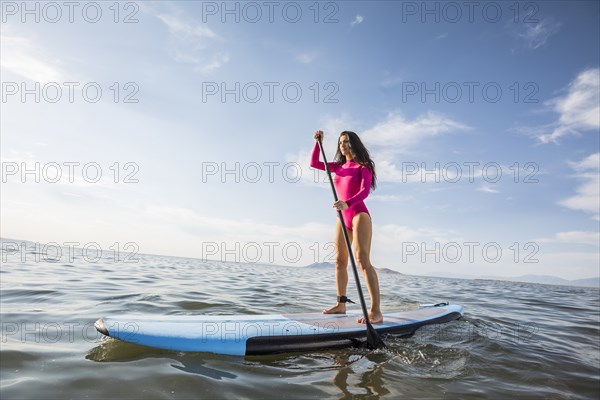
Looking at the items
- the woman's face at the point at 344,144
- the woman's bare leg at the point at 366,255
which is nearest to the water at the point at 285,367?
the woman's bare leg at the point at 366,255

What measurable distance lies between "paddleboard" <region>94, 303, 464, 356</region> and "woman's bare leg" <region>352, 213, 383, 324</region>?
0.64 ft

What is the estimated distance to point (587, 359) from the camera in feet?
→ 13.4

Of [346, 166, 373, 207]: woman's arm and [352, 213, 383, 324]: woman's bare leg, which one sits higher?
[346, 166, 373, 207]: woman's arm

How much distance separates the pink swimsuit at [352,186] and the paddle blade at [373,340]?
57.6 inches

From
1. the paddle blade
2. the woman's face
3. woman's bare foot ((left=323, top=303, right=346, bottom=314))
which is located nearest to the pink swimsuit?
the woman's face

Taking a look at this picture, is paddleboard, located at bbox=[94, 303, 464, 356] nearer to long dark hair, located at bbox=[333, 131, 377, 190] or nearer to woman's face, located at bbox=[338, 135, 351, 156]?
long dark hair, located at bbox=[333, 131, 377, 190]

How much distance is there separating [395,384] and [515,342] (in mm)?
2944

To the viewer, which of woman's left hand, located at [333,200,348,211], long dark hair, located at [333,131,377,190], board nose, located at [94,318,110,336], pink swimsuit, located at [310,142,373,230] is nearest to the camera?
board nose, located at [94,318,110,336]

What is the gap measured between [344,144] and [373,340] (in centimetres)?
274

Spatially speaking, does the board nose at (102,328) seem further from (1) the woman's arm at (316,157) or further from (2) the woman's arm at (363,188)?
(1) the woman's arm at (316,157)

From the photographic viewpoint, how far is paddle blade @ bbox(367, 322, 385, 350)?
3938mm

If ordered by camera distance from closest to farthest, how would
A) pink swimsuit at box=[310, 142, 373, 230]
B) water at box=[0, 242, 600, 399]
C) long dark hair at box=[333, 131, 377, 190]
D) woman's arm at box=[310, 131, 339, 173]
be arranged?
water at box=[0, 242, 600, 399]
pink swimsuit at box=[310, 142, 373, 230]
long dark hair at box=[333, 131, 377, 190]
woman's arm at box=[310, 131, 339, 173]

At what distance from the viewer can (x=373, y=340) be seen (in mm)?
3961

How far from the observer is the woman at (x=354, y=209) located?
4.52m
